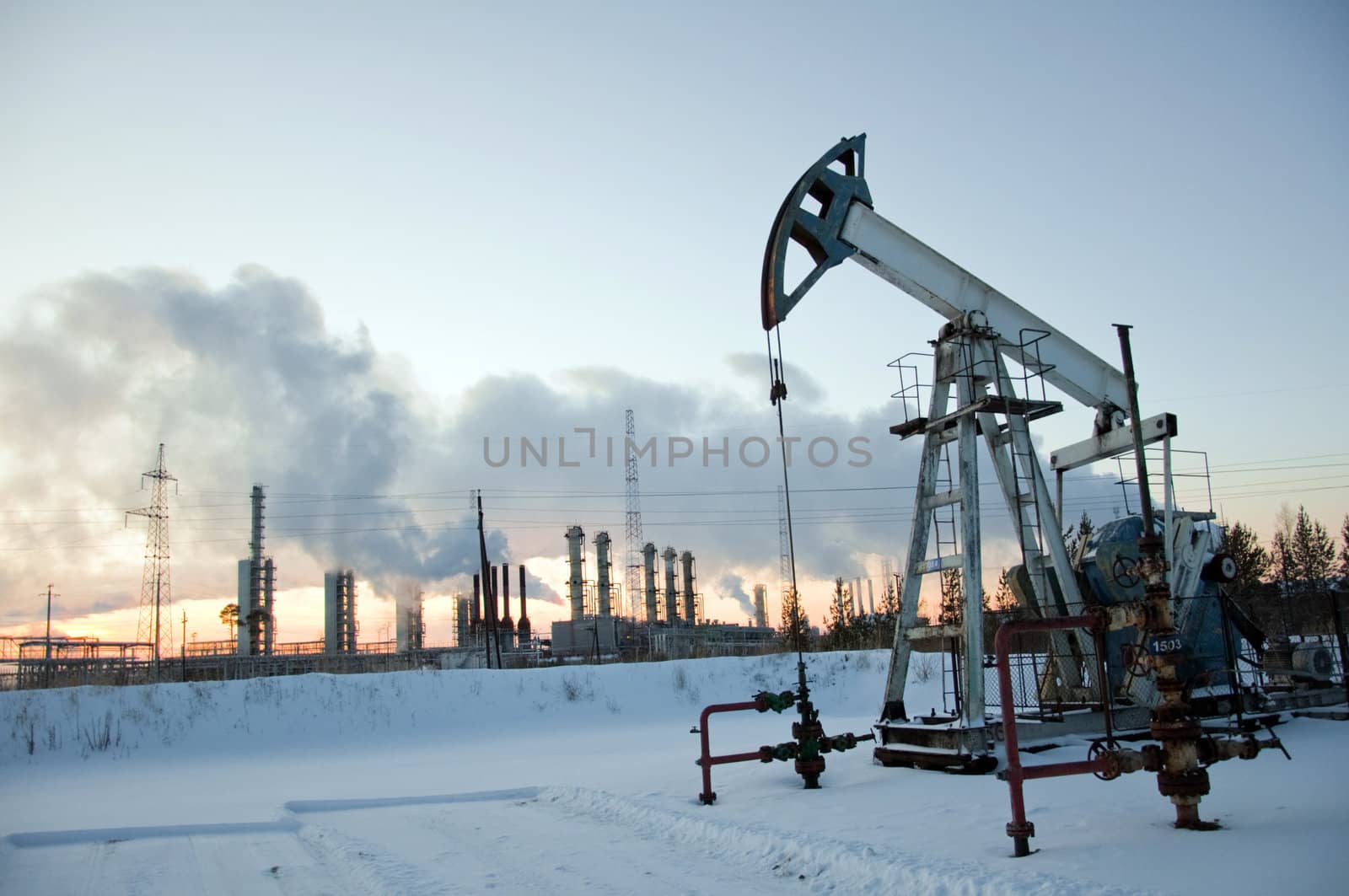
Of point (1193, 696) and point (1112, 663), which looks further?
point (1112, 663)

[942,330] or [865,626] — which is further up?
[942,330]

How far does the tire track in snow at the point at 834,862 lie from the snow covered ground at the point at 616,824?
19 mm

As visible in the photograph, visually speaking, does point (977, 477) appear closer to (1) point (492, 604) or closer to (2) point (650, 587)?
(1) point (492, 604)

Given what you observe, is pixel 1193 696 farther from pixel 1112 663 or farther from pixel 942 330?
pixel 942 330

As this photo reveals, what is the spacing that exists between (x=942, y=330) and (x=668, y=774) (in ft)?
19.8

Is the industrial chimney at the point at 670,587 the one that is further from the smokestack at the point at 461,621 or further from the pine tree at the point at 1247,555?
the pine tree at the point at 1247,555

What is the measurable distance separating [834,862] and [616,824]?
2703mm

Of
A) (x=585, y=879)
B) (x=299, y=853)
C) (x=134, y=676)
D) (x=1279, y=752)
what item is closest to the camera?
(x=585, y=879)

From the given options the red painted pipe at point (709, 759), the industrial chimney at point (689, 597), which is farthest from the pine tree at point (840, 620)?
the red painted pipe at point (709, 759)

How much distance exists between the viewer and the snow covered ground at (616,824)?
5.48 metres

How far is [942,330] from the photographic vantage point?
11.3 meters

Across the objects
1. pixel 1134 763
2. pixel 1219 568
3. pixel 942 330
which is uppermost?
pixel 942 330

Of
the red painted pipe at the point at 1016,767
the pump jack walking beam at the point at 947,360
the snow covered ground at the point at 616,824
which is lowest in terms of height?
the snow covered ground at the point at 616,824

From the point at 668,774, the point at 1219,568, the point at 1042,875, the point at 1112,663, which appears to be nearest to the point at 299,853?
the point at 668,774
